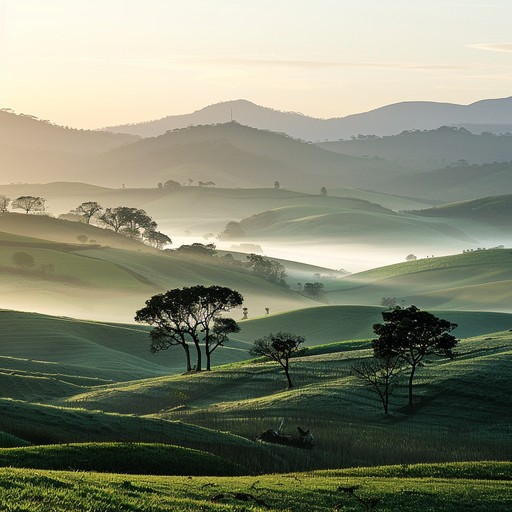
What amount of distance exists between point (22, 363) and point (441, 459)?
64330 mm

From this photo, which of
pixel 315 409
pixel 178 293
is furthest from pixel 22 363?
pixel 315 409

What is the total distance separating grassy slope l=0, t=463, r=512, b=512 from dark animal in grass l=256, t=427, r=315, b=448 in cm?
1112

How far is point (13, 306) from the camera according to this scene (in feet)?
603

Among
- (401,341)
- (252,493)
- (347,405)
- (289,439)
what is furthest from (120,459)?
(401,341)

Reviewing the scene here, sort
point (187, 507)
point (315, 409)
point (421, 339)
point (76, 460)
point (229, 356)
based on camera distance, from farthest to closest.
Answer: point (229, 356), point (421, 339), point (315, 409), point (76, 460), point (187, 507)

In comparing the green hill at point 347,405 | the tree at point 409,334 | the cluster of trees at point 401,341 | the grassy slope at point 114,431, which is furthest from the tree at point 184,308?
the grassy slope at point 114,431

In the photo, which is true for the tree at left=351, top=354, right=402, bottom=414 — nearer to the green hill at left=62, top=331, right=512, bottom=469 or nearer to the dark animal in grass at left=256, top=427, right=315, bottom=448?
the green hill at left=62, top=331, right=512, bottom=469

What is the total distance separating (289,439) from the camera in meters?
53.0

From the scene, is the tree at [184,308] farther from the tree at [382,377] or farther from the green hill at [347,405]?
the tree at [382,377]

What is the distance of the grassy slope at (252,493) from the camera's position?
26.4 m

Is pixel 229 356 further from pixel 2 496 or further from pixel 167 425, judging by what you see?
pixel 2 496

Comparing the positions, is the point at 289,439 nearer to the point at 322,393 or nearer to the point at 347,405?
the point at 347,405

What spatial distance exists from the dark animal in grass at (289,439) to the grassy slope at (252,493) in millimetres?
11117

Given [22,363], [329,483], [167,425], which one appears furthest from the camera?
[22,363]
